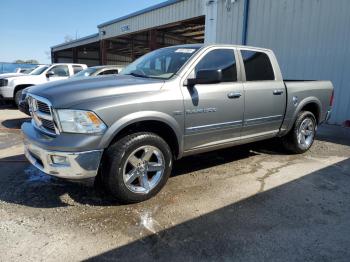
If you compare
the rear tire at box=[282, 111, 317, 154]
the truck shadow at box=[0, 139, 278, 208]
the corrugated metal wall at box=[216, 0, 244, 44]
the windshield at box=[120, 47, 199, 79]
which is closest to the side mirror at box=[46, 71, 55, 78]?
the corrugated metal wall at box=[216, 0, 244, 44]

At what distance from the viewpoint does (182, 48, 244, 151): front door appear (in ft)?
13.2

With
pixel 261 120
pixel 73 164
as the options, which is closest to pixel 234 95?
pixel 261 120

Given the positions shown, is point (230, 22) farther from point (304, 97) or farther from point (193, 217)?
point (193, 217)

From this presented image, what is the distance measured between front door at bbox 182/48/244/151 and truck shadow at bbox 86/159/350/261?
943 mm

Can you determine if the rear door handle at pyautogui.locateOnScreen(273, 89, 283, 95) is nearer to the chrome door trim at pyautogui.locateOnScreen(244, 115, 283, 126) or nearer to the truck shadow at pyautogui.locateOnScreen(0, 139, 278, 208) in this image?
the chrome door trim at pyautogui.locateOnScreen(244, 115, 283, 126)

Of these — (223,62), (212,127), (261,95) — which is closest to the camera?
(212,127)

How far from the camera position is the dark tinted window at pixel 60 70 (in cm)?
1296

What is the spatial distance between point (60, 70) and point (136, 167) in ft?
35.2

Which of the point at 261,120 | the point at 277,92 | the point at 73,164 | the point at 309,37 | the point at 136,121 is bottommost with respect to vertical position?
the point at 73,164

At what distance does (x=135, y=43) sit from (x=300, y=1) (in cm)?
2050

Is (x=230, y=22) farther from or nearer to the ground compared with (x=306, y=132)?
farther from the ground

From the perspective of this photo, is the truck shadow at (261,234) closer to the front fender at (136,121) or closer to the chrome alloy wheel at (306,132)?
the front fender at (136,121)

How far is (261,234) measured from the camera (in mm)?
3146

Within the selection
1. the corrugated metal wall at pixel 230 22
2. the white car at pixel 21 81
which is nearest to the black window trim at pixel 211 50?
the corrugated metal wall at pixel 230 22
